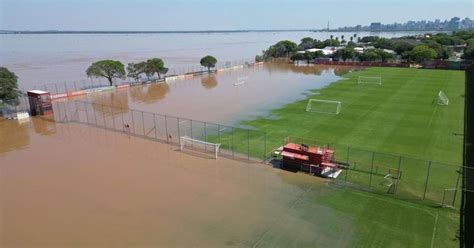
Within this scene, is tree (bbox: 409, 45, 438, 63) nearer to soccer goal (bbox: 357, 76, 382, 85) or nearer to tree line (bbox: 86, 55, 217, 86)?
soccer goal (bbox: 357, 76, 382, 85)

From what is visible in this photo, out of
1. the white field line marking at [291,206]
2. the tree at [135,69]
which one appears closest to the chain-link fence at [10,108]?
the tree at [135,69]

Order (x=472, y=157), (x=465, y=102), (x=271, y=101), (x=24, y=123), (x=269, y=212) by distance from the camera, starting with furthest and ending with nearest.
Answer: (x=271, y=101), (x=465, y=102), (x=24, y=123), (x=472, y=157), (x=269, y=212)

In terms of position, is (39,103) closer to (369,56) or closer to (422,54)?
(369,56)

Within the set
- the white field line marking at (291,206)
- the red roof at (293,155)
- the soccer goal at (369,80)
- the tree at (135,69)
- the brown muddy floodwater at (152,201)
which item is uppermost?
the tree at (135,69)

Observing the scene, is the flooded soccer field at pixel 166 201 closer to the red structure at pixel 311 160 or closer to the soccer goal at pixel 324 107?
the red structure at pixel 311 160

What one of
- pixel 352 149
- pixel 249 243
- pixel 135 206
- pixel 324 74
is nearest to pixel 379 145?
pixel 352 149

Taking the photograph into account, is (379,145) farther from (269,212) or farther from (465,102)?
(465,102)
